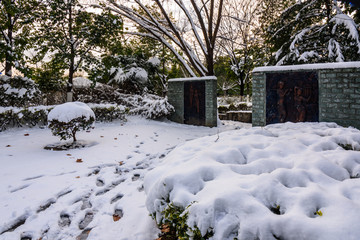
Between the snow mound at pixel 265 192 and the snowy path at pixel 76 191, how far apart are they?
630 mm

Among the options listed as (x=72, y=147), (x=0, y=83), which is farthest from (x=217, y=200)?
(x=0, y=83)

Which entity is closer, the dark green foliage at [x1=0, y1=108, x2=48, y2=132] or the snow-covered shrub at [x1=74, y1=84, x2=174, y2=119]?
the dark green foliage at [x1=0, y1=108, x2=48, y2=132]

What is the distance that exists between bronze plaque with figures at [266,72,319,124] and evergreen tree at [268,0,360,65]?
4.65 metres

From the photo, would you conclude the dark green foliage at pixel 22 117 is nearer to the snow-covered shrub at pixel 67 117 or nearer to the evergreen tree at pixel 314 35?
the snow-covered shrub at pixel 67 117

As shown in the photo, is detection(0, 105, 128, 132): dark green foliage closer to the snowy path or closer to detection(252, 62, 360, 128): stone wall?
the snowy path

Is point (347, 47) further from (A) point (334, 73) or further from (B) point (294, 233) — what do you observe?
(B) point (294, 233)

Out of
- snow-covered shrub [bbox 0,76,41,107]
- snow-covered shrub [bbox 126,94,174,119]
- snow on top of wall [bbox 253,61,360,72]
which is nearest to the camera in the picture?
snow on top of wall [bbox 253,61,360,72]

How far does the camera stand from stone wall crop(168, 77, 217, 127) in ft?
29.0

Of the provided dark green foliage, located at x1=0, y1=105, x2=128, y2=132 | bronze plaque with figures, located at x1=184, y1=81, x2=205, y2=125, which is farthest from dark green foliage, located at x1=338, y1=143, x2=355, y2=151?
dark green foliage, located at x1=0, y1=105, x2=128, y2=132

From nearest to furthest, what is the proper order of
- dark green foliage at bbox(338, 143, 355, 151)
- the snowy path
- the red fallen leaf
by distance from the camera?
1. the snowy path
2. the red fallen leaf
3. dark green foliage at bbox(338, 143, 355, 151)

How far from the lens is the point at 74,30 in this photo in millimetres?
10328

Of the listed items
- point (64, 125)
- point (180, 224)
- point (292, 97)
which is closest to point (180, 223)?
point (180, 224)

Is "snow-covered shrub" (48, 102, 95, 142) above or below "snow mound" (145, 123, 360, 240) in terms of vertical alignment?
above

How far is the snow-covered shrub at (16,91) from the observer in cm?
842
